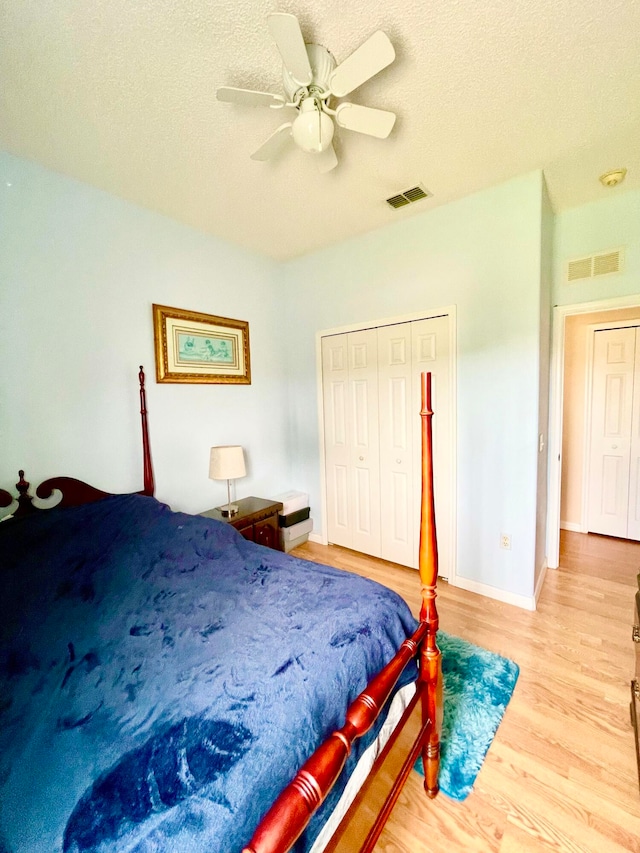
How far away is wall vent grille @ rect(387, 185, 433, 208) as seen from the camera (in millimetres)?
Result: 2205

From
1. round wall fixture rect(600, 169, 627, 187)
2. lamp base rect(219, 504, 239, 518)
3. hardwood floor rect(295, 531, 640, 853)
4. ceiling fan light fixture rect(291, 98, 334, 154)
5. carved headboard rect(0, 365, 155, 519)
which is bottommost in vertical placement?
hardwood floor rect(295, 531, 640, 853)

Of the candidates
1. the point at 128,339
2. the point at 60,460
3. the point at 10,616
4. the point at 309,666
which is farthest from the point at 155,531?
the point at 128,339

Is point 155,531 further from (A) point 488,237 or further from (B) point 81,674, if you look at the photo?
(A) point 488,237

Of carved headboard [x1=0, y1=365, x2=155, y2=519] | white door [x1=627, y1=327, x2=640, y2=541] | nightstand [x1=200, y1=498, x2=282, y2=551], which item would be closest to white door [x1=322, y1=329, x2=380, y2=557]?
nightstand [x1=200, y1=498, x2=282, y2=551]

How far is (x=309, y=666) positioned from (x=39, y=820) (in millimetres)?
581

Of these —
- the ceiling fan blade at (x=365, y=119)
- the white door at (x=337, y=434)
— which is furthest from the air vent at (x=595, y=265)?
the ceiling fan blade at (x=365, y=119)

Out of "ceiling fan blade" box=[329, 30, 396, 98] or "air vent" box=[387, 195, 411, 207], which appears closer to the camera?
"ceiling fan blade" box=[329, 30, 396, 98]

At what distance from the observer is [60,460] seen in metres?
1.92

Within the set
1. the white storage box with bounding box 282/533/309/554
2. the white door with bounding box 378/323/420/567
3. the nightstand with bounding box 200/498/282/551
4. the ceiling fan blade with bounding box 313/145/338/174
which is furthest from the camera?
the white storage box with bounding box 282/533/309/554

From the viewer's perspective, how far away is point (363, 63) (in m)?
1.18

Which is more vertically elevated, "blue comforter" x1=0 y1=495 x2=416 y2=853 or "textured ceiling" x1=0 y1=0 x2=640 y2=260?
"textured ceiling" x1=0 y1=0 x2=640 y2=260

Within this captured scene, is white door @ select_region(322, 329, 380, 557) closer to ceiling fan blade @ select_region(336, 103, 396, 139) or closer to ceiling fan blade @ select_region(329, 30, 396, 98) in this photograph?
ceiling fan blade @ select_region(336, 103, 396, 139)

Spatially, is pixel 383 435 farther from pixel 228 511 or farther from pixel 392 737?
pixel 392 737

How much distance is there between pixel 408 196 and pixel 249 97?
134 cm
